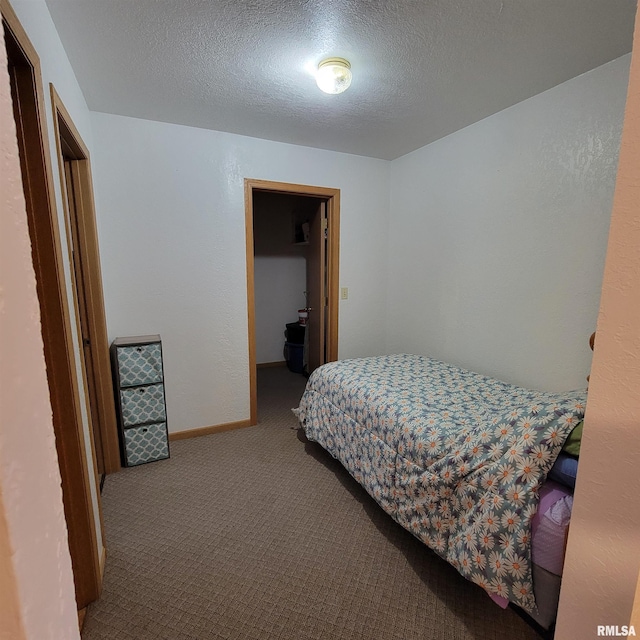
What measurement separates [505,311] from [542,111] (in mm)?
1210

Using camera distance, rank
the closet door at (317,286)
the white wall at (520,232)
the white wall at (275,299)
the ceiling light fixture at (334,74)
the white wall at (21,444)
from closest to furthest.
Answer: the white wall at (21,444) < the ceiling light fixture at (334,74) < the white wall at (520,232) < the closet door at (317,286) < the white wall at (275,299)

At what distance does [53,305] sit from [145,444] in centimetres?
160

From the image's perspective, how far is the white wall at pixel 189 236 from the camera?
2410 millimetres

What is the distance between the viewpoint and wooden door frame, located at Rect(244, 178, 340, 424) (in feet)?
9.21

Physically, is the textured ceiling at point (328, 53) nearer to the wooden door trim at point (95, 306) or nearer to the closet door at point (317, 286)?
the wooden door trim at point (95, 306)

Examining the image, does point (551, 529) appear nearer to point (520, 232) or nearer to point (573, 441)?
point (573, 441)

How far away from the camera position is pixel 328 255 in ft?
10.7

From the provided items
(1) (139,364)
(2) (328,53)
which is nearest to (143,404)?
(1) (139,364)

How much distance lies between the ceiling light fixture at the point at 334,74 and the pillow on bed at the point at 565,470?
1929 millimetres

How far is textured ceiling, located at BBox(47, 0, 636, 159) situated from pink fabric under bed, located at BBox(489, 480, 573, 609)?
1.85m

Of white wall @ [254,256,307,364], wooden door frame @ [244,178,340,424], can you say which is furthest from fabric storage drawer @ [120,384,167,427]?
white wall @ [254,256,307,364]

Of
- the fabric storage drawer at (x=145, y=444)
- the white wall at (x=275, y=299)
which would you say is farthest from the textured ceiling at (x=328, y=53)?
the white wall at (x=275, y=299)

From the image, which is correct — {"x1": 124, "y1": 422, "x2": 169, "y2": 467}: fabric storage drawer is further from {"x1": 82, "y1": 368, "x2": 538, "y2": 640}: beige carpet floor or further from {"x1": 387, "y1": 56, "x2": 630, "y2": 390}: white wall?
{"x1": 387, "y1": 56, "x2": 630, "y2": 390}: white wall

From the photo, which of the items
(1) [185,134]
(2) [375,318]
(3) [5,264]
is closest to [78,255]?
(1) [185,134]
